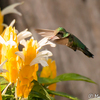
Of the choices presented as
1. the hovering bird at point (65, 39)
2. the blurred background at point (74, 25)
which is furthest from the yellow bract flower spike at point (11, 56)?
the blurred background at point (74, 25)

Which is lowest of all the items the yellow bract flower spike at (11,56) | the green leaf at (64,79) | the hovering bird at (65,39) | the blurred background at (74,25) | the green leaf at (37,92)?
the green leaf at (37,92)

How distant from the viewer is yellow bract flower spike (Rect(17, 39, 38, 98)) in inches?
17.1

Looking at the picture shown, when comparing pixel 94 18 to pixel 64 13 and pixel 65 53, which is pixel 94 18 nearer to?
pixel 64 13

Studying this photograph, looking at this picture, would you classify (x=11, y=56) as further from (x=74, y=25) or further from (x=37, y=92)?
(x=74, y=25)

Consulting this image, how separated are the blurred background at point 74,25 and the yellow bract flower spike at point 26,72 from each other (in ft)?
4.08

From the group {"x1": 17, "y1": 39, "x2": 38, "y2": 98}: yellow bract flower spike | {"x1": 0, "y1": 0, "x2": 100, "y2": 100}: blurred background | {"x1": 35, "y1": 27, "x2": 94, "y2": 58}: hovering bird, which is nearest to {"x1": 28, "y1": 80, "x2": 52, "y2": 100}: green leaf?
{"x1": 17, "y1": 39, "x2": 38, "y2": 98}: yellow bract flower spike

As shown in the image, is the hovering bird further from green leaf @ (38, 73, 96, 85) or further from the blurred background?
the blurred background

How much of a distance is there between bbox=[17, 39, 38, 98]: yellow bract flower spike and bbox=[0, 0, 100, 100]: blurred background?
4.08ft

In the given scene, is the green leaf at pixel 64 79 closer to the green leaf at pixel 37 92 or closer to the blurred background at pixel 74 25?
the green leaf at pixel 37 92

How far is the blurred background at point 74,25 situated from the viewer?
1626 millimetres

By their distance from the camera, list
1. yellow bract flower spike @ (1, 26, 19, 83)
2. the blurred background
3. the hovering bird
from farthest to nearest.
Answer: the blurred background, the hovering bird, yellow bract flower spike @ (1, 26, 19, 83)

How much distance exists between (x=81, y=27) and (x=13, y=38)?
4.21ft

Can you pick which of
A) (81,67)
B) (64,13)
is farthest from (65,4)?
(81,67)

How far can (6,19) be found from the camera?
182 centimetres
